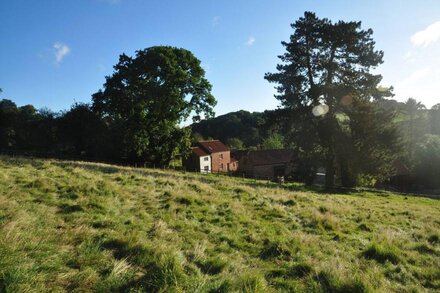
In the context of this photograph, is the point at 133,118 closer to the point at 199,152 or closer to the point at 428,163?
the point at 199,152

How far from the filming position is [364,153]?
3441cm

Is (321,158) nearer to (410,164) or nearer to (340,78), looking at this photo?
(340,78)

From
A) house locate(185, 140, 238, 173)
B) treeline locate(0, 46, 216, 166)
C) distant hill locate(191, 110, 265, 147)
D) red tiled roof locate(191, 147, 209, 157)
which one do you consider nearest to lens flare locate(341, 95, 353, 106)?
treeline locate(0, 46, 216, 166)

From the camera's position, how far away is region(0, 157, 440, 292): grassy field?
4941 millimetres

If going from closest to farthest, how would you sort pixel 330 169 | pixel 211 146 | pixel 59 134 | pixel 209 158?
pixel 330 169 < pixel 59 134 < pixel 209 158 < pixel 211 146

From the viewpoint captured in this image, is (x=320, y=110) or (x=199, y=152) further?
(x=199, y=152)

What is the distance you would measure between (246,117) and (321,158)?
3837 inches

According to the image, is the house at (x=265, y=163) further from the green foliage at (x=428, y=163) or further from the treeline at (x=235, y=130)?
the treeline at (x=235, y=130)

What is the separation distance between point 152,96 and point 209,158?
3423 centimetres

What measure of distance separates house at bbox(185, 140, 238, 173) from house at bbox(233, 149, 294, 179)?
17.6ft

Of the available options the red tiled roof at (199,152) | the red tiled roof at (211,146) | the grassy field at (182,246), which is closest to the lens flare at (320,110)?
the grassy field at (182,246)

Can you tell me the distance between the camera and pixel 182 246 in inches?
283

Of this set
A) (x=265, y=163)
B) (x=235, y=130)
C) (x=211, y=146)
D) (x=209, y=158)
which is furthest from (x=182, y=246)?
(x=235, y=130)

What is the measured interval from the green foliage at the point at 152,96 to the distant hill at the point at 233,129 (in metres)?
75.5
